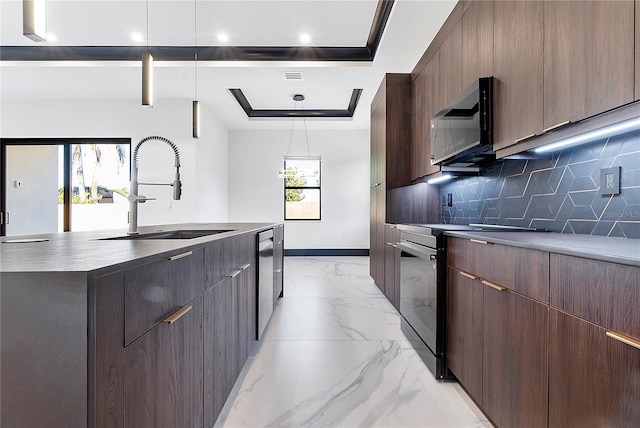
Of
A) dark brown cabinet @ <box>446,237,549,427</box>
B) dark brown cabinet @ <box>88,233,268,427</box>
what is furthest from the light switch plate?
dark brown cabinet @ <box>88,233,268,427</box>

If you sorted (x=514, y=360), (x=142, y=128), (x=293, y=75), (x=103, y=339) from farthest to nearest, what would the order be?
(x=142, y=128) < (x=293, y=75) < (x=514, y=360) < (x=103, y=339)

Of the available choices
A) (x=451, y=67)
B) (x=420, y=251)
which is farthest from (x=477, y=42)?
(x=420, y=251)

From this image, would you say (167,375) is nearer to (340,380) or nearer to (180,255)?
(180,255)

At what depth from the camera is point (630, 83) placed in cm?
108

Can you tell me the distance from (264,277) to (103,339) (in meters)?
1.84

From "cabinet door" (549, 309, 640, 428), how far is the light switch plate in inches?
32.9

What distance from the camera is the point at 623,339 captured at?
2.64 feet

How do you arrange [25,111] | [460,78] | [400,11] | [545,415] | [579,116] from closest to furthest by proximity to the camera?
[545,415], [579,116], [460,78], [400,11], [25,111]

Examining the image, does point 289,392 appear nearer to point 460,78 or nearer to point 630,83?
point 630,83

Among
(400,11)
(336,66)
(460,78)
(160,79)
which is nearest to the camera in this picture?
(460,78)

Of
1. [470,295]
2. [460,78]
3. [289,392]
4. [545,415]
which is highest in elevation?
[460,78]

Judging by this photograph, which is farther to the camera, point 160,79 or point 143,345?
point 160,79

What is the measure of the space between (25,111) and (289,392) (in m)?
6.34

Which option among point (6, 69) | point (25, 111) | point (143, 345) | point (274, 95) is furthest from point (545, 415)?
point (25, 111)
